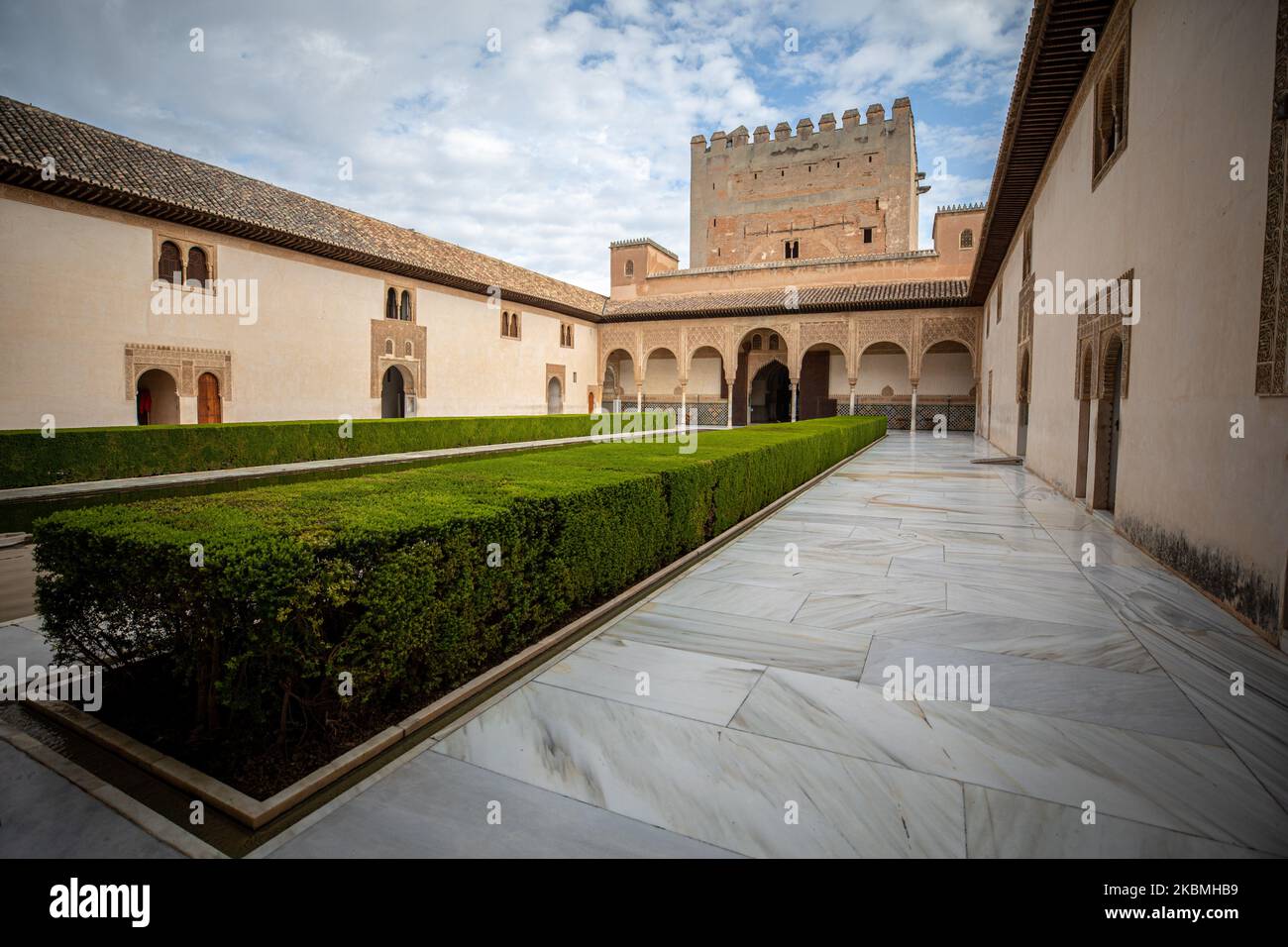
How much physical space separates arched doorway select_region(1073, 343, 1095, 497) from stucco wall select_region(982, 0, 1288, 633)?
1093 mm

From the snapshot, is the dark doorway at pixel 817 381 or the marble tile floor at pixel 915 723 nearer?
the marble tile floor at pixel 915 723

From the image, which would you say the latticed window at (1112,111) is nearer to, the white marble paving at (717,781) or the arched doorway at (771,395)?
the white marble paving at (717,781)

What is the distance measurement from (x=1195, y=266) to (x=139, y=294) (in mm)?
16636

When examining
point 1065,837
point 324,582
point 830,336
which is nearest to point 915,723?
point 1065,837

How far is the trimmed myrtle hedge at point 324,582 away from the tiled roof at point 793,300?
2294 cm

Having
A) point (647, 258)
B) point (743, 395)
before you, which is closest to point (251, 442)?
point (743, 395)

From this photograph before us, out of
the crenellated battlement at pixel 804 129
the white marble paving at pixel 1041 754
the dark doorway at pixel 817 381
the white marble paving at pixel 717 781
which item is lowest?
the white marble paving at pixel 717 781

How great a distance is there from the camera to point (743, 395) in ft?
96.4

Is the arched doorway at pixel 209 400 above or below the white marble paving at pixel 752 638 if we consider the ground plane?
above

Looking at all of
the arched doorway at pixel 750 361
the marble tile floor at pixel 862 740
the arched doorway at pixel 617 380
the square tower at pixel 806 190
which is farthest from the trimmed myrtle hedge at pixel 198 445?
the square tower at pixel 806 190

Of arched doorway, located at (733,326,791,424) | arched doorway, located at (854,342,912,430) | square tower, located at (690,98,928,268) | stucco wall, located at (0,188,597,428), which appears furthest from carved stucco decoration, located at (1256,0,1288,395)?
square tower, located at (690,98,928,268)

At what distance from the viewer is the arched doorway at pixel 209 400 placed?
47.8ft

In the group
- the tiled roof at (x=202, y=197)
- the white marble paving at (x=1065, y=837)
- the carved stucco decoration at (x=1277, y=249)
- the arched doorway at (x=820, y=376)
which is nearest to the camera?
the white marble paving at (x=1065, y=837)
